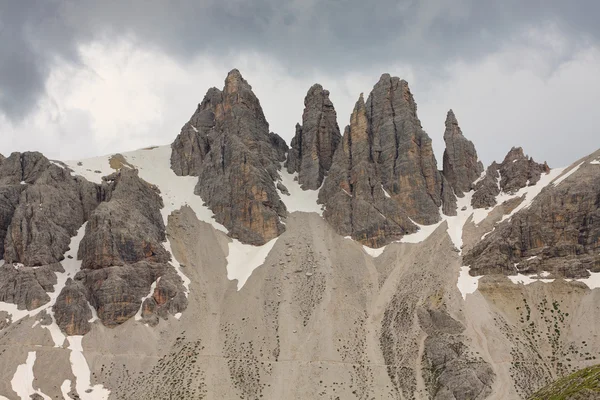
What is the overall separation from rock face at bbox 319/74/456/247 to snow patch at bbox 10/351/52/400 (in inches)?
2546

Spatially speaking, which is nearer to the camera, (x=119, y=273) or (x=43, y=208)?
(x=119, y=273)

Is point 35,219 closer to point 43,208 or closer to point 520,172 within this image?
point 43,208

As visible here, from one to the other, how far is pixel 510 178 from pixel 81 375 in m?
97.6

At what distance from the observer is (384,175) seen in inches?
5017

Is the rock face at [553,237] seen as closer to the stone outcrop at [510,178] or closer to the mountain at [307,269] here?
the mountain at [307,269]

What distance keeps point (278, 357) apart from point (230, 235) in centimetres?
4032

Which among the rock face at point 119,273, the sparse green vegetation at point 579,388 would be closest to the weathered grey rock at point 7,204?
the rock face at point 119,273

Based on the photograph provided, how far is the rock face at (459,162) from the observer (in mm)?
131625

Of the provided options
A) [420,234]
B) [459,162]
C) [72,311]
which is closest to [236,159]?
[420,234]

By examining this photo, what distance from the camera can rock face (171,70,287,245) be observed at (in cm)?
12044

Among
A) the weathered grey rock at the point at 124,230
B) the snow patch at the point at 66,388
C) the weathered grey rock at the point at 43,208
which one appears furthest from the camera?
the weathered grey rock at the point at 43,208

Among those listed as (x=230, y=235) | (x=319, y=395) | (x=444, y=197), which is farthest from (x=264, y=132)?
(x=319, y=395)

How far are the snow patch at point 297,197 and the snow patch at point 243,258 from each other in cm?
1398

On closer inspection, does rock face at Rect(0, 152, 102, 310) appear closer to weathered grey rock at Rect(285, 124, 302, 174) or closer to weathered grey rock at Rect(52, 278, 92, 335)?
weathered grey rock at Rect(52, 278, 92, 335)
